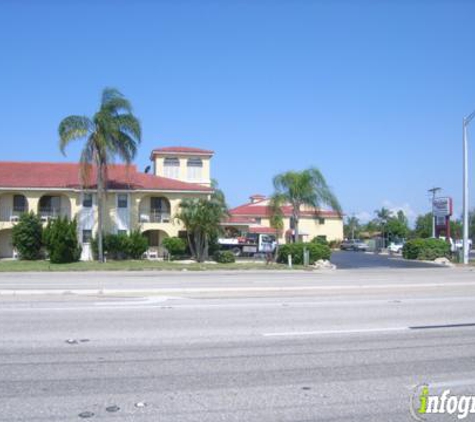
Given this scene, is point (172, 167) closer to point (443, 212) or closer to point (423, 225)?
point (443, 212)

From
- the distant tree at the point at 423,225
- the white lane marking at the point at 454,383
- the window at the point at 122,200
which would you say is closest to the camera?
the white lane marking at the point at 454,383

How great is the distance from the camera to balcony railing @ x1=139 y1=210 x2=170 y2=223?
1654 inches

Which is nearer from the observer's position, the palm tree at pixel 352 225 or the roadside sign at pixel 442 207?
the roadside sign at pixel 442 207

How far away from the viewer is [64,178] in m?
41.9

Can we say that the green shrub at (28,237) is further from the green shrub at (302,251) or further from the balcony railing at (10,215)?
the green shrub at (302,251)

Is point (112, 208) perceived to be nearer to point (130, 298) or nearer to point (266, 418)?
point (130, 298)

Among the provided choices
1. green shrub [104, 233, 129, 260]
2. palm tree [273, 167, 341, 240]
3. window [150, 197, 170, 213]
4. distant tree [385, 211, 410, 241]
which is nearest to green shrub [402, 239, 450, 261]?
palm tree [273, 167, 341, 240]

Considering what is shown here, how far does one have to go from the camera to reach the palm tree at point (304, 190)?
39.2 m

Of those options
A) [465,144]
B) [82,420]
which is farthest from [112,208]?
[82,420]

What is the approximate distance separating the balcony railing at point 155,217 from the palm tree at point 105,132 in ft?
23.8

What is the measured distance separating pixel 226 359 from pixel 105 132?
28.7 metres

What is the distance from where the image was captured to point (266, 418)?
511cm

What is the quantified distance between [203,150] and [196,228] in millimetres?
12616

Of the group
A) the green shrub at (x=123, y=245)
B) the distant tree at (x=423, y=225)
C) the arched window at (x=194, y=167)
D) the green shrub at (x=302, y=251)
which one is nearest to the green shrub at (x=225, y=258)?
the green shrub at (x=302, y=251)
